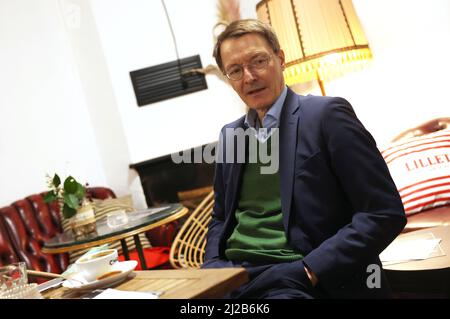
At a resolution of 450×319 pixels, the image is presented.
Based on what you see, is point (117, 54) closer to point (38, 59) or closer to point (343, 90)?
point (38, 59)

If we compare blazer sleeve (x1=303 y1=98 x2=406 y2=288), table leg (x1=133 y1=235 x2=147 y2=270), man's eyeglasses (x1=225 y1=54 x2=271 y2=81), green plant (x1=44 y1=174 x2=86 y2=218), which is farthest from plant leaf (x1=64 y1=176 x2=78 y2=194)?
blazer sleeve (x1=303 y1=98 x2=406 y2=288)

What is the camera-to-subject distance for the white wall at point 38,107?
390 centimetres

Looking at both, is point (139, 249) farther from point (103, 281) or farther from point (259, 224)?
point (103, 281)

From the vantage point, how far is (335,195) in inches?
50.8

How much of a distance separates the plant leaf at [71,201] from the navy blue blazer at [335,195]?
1667 mm

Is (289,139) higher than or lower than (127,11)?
lower

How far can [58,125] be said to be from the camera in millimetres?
4203

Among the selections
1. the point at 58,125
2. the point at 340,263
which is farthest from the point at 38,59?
the point at 340,263

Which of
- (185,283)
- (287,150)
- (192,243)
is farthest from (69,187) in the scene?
(185,283)

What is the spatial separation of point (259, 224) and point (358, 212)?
1.09 feet

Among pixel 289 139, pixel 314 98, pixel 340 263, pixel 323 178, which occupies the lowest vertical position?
pixel 340 263

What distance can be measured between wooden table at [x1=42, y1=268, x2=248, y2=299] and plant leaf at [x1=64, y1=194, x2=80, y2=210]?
4.70 feet

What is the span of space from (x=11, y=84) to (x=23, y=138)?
1.67 feet

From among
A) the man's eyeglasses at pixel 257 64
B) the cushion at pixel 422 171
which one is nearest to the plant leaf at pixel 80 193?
the man's eyeglasses at pixel 257 64
